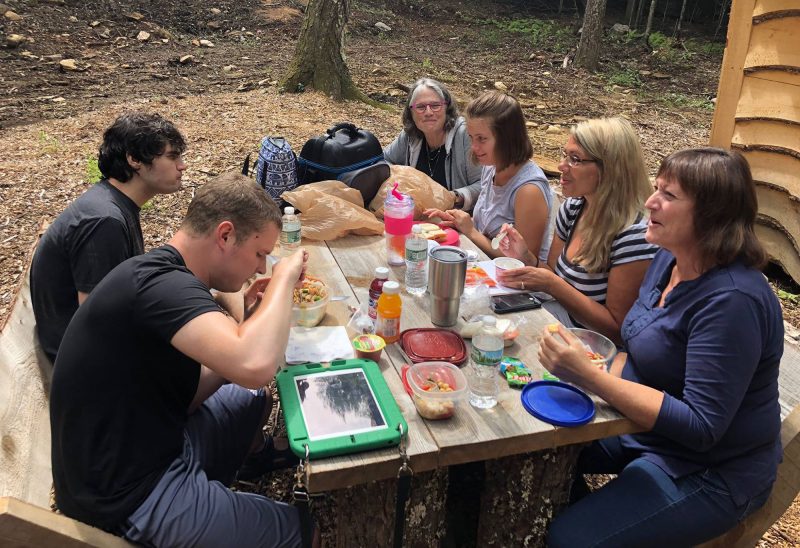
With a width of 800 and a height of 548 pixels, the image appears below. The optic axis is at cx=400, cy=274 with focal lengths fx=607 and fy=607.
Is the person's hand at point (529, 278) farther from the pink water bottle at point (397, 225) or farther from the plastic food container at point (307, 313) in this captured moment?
the plastic food container at point (307, 313)

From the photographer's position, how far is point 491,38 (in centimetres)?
1553

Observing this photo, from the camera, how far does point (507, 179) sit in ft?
12.0

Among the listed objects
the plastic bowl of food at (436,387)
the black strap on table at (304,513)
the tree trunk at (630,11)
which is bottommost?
the black strap on table at (304,513)

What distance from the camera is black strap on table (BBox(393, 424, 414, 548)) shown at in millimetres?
1809

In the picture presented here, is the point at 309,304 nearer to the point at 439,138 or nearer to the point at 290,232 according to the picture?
the point at 290,232

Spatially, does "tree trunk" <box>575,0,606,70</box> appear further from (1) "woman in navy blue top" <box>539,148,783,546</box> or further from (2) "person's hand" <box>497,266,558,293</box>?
(1) "woman in navy blue top" <box>539,148,783,546</box>

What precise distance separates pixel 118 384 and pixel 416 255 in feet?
4.39

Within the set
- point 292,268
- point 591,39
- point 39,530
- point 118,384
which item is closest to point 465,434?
point 292,268

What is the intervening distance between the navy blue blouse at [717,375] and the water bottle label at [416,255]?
96 centimetres

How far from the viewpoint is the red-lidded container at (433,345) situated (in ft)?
7.43

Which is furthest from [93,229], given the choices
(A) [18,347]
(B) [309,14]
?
(B) [309,14]

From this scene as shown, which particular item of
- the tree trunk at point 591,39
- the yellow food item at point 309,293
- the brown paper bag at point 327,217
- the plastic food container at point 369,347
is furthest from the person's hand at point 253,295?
the tree trunk at point 591,39

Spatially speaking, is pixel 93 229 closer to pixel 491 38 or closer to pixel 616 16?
pixel 491 38

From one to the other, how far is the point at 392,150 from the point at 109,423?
10.9 feet
